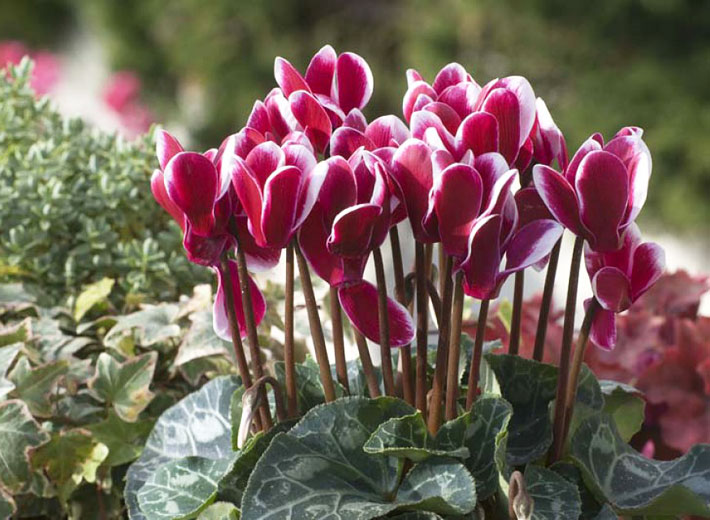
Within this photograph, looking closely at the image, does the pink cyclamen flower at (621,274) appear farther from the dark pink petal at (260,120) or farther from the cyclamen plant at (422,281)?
the dark pink petal at (260,120)

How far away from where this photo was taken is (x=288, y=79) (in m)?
0.86

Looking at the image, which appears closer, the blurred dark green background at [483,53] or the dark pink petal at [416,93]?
the dark pink petal at [416,93]

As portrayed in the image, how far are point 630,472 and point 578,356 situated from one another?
0.13 meters

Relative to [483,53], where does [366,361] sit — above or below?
below

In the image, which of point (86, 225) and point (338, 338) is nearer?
point (338, 338)

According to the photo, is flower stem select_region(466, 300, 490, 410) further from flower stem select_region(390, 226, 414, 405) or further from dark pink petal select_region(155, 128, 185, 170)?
dark pink petal select_region(155, 128, 185, 170)

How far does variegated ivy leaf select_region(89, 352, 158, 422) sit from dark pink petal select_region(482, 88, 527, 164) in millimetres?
509

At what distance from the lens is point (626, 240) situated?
2.56 ft

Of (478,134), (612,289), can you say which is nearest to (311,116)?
(478,134)

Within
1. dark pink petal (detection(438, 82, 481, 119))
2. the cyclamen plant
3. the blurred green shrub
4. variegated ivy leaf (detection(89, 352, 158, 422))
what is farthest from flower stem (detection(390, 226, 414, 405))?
the blurred green shrub

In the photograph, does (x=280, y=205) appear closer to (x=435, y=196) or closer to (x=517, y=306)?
(x=435, y=196)

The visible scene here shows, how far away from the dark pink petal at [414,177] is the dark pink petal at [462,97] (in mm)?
96

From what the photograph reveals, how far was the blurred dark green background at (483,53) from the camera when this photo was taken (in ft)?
13.1

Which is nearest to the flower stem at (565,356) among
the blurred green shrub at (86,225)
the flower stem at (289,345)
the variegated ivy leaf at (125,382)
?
the flower stem at (289,345)
